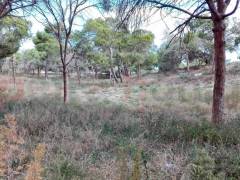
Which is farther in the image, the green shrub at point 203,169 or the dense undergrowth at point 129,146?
the dense undergrowth at point 129,146

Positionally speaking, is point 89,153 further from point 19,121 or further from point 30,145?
point 19,121

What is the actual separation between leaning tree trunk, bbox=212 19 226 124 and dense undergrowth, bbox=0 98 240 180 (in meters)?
0.37

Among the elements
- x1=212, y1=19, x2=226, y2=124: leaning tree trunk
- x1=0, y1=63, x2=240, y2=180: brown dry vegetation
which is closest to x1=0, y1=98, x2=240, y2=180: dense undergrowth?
x1=0, y1=63, x2=240, y2=180: brown dry vegetation

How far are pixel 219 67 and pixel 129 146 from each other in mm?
2825

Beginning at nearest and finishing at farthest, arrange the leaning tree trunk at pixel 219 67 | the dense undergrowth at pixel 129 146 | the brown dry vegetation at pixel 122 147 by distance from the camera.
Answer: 1. the brown dry vegetation at pixel 122 147
2. the dense undergrowth at pixel 129 146
3. the leaning tree trunk at pixel 219 67

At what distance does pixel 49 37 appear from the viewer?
1543 inches

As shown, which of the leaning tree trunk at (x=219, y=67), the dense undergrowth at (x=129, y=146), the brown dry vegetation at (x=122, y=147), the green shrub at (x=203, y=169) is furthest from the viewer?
the leaning tree trunk at (x=219, y=67)

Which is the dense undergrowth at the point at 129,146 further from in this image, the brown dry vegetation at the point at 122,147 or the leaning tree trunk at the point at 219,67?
the leaning tree trunk at the point at 219,67

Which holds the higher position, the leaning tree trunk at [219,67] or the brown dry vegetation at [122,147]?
→ the leaning tree trunk at [219,67]

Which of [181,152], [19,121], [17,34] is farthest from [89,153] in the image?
[17,34]

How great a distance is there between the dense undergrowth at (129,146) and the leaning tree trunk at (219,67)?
366 millimetres

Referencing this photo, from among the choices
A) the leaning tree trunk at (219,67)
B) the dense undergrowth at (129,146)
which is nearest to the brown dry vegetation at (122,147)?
the dense undergrowth at (129,146)

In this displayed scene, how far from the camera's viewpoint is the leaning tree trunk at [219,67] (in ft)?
19.8

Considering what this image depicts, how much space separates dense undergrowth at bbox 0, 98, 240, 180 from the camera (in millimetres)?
3348
